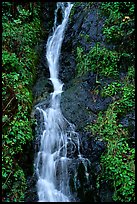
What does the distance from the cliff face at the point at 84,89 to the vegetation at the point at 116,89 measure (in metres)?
0.17

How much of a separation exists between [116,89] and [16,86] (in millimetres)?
3507

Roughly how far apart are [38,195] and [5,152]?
1555 millimetres

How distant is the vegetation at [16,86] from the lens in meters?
6.64

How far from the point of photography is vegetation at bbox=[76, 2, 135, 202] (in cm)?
652

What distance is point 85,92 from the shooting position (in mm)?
8836

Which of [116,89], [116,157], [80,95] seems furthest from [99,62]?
[116,157]

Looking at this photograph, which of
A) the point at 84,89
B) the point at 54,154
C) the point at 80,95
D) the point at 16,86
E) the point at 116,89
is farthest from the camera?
the point at 84,89

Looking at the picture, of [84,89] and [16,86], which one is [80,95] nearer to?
[84,89]

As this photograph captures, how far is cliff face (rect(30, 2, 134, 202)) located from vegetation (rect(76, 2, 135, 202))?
17cm

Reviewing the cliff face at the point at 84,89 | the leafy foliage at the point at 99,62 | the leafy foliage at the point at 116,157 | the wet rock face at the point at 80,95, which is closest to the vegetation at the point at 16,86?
the wet rock face at the point at 80,95

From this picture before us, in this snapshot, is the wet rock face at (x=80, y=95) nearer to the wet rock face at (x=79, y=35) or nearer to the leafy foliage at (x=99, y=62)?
the wet rock face at (x=79, y=35)

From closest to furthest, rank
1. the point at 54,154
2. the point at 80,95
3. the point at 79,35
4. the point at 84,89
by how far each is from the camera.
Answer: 1. the point at 54,154
2. the point at 80,95
3. the point at 84,89
4. the point at 79,35

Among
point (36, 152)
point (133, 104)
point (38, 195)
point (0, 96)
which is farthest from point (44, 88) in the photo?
point (38, 195)

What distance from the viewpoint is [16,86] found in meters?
8.11
